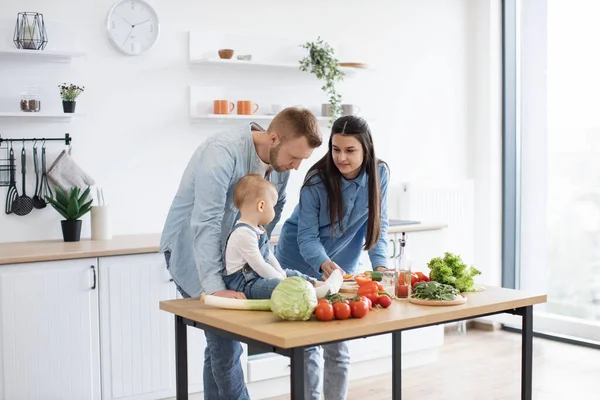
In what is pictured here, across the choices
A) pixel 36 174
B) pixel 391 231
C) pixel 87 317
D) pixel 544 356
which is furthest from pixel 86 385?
pixel 544 356

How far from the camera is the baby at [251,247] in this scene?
8.45 ft

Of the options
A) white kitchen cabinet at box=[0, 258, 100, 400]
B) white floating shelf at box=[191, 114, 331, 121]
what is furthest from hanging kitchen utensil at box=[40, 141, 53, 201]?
white floating shelf at box=[191, 114, 331, 121]

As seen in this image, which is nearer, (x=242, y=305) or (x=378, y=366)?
(x=242, y=305)

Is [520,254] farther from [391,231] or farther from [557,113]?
[391,231]

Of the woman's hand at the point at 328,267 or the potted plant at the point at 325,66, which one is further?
the potted plant at the point at 325,66

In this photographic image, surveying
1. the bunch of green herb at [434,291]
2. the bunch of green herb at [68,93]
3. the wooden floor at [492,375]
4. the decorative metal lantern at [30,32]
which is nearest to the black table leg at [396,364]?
the bunch of green herb at [434,291]

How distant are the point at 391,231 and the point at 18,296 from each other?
6.90 feet

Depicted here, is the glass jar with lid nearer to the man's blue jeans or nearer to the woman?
the woman

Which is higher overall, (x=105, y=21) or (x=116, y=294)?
(x=105, y=21)

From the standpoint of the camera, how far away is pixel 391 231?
4.64 m

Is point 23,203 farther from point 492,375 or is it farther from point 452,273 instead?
point 492,375

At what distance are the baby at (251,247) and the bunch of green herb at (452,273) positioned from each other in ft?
1.32

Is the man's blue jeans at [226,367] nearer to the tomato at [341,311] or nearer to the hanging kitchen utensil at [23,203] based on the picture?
the tomato at [341,311]

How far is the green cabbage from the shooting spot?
232cm
